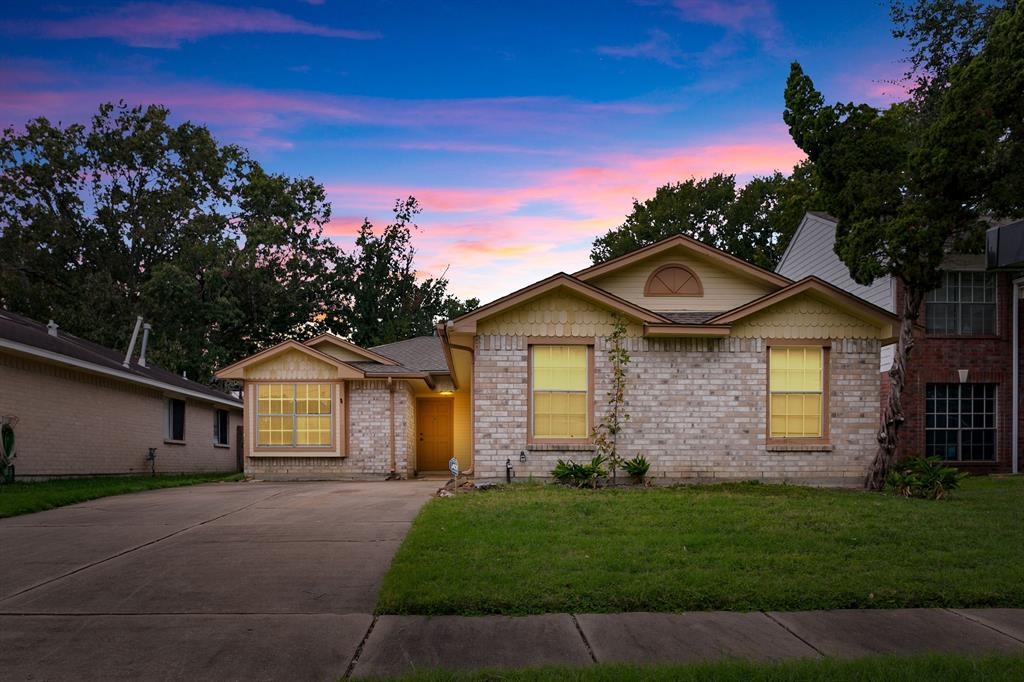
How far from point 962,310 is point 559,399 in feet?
37.7

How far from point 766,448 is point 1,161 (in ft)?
118

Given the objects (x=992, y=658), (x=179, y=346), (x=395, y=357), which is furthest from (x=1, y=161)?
(x=992, y=658)

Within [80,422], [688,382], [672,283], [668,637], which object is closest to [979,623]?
[668,637]

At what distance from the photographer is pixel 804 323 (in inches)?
564

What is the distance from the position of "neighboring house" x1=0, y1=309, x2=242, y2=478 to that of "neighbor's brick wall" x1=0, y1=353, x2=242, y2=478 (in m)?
0.02

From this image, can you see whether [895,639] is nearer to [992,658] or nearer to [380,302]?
[992,658]

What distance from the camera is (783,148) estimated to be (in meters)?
23.1

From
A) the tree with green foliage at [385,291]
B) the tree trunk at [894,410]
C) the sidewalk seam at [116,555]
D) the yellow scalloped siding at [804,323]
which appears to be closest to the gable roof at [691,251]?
the yellow scalloped siding at [804,323]

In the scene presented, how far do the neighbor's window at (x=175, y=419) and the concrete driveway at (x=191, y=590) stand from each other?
13646mm

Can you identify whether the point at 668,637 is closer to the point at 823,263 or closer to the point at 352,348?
the point at 352,348

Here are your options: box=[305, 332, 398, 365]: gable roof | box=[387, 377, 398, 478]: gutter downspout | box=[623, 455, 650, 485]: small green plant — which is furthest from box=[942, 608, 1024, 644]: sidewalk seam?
box=[305, 332, 398, 365]: gable roof

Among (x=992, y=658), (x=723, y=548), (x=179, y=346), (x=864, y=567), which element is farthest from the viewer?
(x=179, y=346)

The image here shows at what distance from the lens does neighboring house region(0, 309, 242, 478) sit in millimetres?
16047

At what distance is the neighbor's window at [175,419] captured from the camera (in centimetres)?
2383
